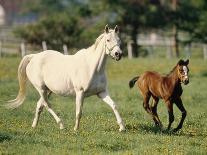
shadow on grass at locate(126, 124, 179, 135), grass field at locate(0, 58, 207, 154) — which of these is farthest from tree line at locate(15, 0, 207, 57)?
shadow on grass at locate(126, 124, 179, 135)

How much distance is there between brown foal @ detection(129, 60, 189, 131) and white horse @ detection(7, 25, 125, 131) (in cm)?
165

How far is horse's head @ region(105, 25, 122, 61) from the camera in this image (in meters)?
15.8

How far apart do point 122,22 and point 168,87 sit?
124 ft

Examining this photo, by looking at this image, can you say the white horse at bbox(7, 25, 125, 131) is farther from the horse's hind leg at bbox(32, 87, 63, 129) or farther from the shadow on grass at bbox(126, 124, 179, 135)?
the shadow on grass at bbox(126, 124, 179, 135)

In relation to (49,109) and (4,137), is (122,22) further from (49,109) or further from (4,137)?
(4,137)

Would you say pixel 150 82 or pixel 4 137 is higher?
pixel 150 82

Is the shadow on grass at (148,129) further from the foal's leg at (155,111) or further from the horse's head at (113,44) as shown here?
the horse's head at (113,44)

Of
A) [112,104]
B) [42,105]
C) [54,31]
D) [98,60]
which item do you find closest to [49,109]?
[42,105]

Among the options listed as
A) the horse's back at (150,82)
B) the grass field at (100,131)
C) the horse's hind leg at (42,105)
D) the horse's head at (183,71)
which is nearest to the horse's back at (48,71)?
the horse's hind leg at (42,105)

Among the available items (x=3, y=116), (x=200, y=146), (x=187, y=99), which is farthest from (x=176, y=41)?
(x=200, y=146)

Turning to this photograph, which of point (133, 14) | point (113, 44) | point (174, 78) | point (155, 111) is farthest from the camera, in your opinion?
point (133, 14)

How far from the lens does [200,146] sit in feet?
47.3

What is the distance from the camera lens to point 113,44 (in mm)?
A: 15922

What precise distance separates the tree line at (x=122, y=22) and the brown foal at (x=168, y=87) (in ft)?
Answer: 109
